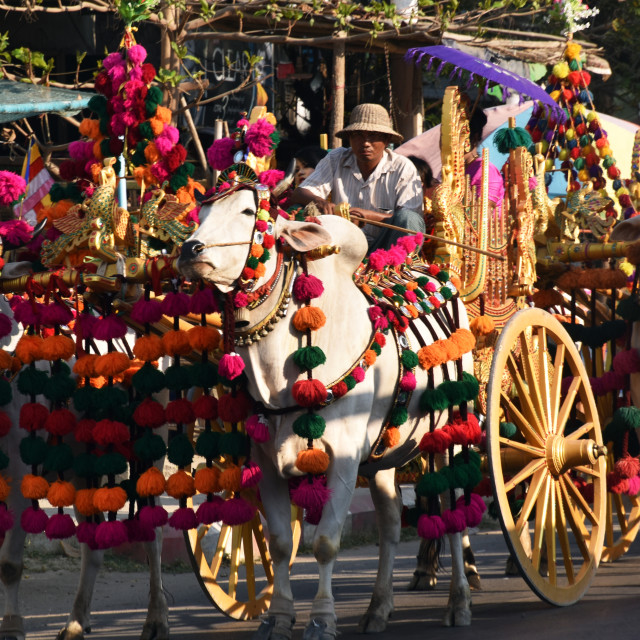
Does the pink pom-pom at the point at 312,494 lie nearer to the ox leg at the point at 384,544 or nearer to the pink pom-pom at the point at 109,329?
the ox leg at the point at 384,544

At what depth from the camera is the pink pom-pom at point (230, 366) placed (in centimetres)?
466

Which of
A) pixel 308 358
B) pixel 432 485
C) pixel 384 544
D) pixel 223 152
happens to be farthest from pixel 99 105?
pixel 384 544

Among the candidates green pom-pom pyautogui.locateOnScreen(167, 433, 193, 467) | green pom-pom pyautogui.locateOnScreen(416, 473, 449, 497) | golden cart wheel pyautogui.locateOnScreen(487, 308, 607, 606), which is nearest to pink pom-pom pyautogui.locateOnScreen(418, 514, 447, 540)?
green pom-pom pyautogui.locateOnScreen(416, 473, 449, 497)

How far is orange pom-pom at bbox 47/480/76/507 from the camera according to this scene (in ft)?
16.8

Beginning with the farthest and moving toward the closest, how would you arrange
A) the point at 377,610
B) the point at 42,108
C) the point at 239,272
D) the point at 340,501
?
the point at 42,108
the point at 377,610
the point at 340,501
the point at 239,272

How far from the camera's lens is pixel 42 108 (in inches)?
318

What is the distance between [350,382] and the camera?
5035 millimetres

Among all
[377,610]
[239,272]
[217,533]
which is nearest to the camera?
[239,272]

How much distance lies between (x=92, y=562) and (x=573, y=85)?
459 centimetres

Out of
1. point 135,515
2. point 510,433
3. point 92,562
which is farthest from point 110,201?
point 510,433

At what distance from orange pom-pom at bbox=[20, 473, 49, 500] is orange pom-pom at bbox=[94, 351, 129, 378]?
559mm

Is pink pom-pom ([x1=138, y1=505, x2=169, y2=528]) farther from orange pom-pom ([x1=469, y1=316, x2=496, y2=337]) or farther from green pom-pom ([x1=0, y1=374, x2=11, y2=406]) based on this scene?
orange pom-pom ([x1=469, y1=316, x2=496, y2=337])

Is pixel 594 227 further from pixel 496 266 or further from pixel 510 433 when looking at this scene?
pixel 510 433

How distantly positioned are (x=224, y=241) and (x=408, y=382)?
1287mm
